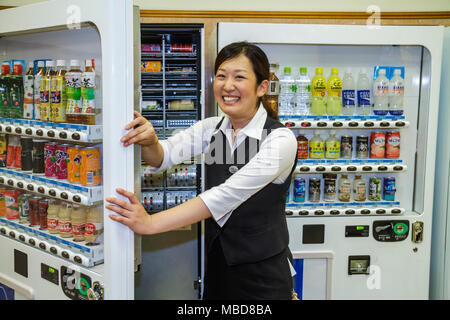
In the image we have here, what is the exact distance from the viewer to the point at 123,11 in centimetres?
156

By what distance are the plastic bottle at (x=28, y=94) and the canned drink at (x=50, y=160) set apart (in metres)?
0.24

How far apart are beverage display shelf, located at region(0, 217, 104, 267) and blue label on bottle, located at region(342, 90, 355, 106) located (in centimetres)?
203

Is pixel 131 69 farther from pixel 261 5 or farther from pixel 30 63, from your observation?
pixel 261 5

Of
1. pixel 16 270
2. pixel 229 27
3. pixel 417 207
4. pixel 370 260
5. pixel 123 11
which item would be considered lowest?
pixel 370 260

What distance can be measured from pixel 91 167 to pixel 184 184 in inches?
55.0

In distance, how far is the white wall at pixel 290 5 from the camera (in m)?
3.42

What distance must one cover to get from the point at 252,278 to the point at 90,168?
0.91m

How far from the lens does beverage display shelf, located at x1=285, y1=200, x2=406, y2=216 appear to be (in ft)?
9.29

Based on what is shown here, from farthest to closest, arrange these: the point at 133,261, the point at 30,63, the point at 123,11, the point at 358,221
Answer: the point at 358,221 < the point at 30,63 < the point at 133,261 < the point at 123,11

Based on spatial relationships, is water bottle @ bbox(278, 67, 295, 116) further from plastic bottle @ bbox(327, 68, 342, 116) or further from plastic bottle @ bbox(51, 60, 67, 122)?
plastic bottle @ bbox(51, 60, 67, 122)

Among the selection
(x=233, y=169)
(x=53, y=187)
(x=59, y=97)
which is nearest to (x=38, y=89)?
(x=59, y=97)

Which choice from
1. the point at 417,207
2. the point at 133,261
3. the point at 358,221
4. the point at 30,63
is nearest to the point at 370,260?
the point at 358,221

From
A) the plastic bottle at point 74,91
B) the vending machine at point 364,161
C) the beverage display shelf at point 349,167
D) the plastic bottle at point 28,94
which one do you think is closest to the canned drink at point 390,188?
the vending machine at point 364,161

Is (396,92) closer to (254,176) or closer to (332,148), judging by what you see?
(332,148)
